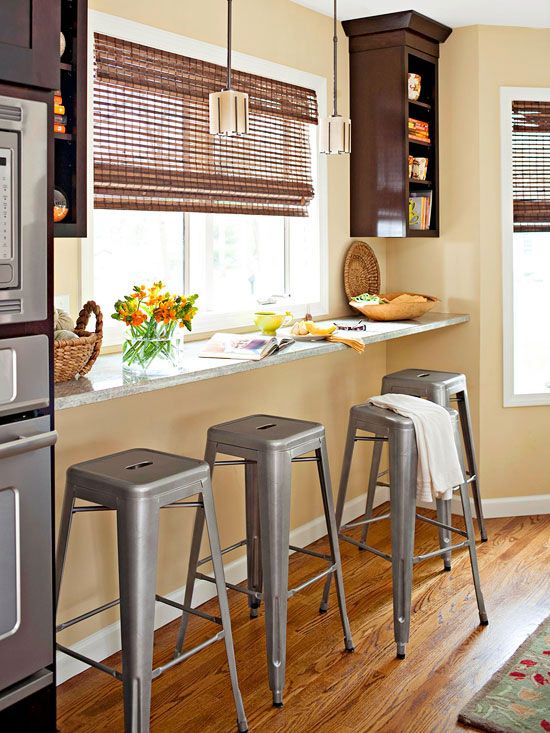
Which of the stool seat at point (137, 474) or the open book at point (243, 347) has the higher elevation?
the open book at point (243, 347)

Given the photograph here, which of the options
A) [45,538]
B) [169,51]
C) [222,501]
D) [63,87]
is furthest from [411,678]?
[169,51]

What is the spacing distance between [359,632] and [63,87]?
212 cm

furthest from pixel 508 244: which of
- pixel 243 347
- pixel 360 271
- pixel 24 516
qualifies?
pixel 24 516

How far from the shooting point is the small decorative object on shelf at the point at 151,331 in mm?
2555

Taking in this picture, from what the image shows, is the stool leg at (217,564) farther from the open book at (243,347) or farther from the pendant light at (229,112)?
the pendant light at (229,112)

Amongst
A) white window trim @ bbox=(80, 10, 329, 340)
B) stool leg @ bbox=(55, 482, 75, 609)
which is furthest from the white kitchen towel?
stool leg @ bbox=(55, 482, 75, 609)

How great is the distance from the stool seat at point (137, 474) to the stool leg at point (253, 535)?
0.79 meters

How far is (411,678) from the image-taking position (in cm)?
276

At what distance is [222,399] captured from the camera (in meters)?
3.41

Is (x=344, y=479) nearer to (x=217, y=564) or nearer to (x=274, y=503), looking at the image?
(x=274, y=503)

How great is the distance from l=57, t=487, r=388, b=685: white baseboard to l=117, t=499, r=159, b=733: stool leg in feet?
2.26

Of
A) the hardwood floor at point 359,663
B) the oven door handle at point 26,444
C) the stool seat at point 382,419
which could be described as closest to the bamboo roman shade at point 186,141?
the stool seat at point 382,419

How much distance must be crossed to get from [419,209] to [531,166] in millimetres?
630

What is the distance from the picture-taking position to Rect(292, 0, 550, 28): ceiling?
12.3 ft
